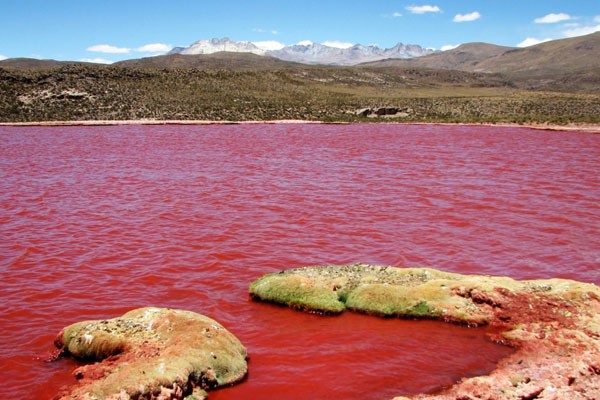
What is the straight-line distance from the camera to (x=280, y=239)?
14570mm

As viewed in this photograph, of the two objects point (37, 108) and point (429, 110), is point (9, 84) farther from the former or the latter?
point (429, 110)

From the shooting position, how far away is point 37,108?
2269 inches

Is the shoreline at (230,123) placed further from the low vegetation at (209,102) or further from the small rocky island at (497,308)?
the small rocky island at (497,308)

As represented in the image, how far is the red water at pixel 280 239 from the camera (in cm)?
836

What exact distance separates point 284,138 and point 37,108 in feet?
107

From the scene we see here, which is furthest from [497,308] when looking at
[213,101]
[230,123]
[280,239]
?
[213,101]

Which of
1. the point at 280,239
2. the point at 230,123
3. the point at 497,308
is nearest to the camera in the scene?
the point at 497,308

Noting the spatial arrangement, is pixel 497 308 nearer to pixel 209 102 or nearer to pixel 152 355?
pixel 152 355

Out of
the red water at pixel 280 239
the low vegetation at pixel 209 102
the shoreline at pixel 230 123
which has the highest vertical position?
the low vegetation at pixel 209 102

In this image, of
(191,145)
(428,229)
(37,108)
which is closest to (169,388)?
(428,229)

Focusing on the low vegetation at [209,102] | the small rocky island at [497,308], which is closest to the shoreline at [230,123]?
the low vegetation at [209,102]

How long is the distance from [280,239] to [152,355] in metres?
7.16

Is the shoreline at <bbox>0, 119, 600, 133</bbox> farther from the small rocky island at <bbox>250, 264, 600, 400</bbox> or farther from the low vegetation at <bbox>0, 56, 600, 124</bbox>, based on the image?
the small rocky island at <bbox>250, 264, 600, 400</bbox>

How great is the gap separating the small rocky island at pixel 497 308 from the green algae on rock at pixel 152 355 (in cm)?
236
